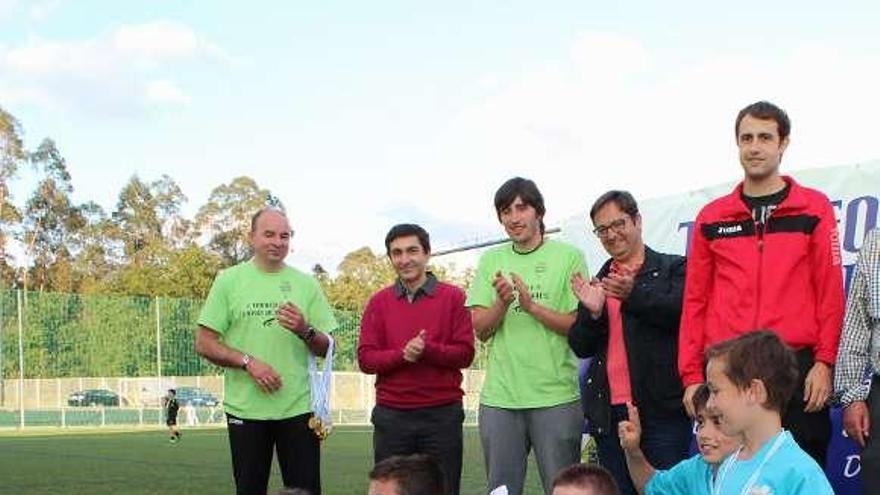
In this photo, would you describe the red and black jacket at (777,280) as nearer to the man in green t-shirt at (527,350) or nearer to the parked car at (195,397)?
the man in green t-shirt at (527,350)

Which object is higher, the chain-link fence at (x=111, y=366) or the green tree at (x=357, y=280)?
the green tree at (x=357, y=280)

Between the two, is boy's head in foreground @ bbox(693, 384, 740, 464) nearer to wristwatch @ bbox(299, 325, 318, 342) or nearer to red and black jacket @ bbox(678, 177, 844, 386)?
red and black jacket @ bbox(678, 177, 844, 386)

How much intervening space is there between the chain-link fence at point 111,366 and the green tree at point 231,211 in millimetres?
23787

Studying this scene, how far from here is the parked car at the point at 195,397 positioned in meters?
38.5

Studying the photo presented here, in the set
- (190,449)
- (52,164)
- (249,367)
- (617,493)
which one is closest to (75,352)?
(190,449)

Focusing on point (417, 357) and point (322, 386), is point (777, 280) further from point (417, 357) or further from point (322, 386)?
point (322, 386)

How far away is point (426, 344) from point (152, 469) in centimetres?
1151

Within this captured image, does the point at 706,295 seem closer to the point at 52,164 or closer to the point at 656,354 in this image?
the point at 656,354

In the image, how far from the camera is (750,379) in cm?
348

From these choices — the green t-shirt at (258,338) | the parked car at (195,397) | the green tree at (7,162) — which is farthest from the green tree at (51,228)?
the green t-shirt at (258,338)

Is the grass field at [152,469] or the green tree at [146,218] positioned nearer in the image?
the grass field at [152,469]

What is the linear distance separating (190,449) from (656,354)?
58.0 ft

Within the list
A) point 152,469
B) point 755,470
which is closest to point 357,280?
point 152,469

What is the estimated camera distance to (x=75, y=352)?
123 feet
